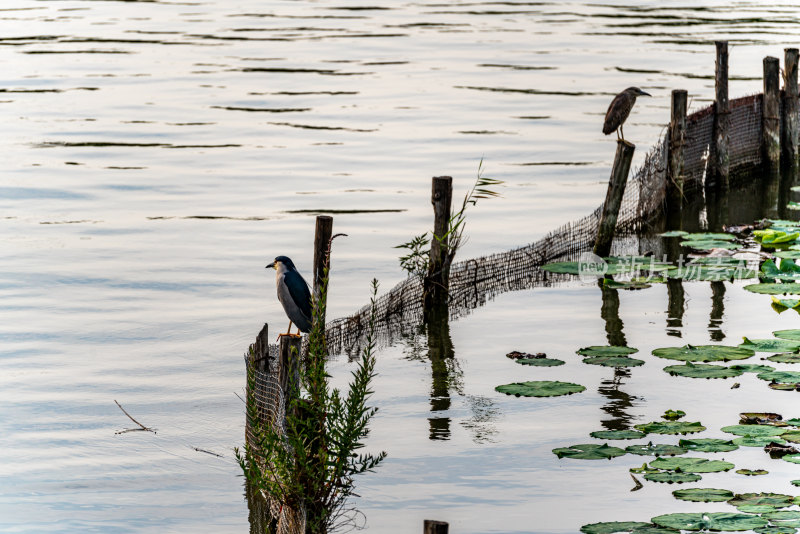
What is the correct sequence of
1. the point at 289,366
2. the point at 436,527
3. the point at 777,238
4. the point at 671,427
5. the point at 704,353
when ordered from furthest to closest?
the point at 777,238
the point at 704,353
the point at 671,427
the point at 289,366
the point at 436,527

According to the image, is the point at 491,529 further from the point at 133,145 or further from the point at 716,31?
the point at 716,31

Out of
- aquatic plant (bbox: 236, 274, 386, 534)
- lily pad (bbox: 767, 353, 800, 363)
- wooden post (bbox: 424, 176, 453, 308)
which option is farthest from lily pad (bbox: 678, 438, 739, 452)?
wooden post (bbox: 424, 176, 453, 308)

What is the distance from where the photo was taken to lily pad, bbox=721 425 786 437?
9.74 metres

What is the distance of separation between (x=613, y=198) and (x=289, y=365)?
799 centimetres

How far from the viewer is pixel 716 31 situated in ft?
131

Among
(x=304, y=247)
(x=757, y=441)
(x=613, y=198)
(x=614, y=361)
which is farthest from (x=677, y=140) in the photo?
(x=757, y=441)

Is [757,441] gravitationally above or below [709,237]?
below

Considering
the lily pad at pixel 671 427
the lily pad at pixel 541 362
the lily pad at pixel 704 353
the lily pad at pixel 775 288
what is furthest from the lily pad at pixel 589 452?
the lily pad at pixel 775 288

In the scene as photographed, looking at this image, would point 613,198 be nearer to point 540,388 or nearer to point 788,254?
point 788,254

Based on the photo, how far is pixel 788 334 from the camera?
40.5 feet

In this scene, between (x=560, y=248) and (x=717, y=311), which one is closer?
(x=717, y=311)

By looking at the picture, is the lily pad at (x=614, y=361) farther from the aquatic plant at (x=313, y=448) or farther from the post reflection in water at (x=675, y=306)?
the aquatic plant at (x=313, y=448)

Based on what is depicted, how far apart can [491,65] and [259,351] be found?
87.2 ft

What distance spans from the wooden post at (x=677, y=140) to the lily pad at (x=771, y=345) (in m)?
5.15
